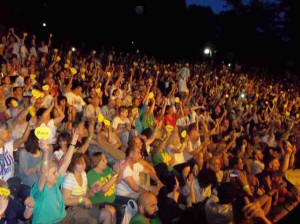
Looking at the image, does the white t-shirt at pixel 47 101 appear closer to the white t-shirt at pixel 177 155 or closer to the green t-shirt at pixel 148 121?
the green t-shirt at pixel 148 121

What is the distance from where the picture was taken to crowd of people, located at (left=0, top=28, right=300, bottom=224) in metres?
4.97

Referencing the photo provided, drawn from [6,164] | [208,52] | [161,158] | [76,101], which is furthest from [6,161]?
[208,52]

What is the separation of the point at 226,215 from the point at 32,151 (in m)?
2.68

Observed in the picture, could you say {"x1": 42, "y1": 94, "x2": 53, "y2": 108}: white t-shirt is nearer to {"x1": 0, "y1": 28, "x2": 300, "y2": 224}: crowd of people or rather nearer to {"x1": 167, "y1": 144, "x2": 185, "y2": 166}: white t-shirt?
{"x1": 0, "y1": 28, "x2": 300, "y2": 224}: crowd of people

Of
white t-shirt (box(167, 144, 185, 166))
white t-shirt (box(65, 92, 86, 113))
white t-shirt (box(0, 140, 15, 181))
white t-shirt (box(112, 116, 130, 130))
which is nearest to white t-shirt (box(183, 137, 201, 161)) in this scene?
white t-shirt (box(167, 144, 185, 166))

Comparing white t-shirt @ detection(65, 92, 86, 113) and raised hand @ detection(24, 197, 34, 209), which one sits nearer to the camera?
raised hand @ detection(24, 197, 34, 209)

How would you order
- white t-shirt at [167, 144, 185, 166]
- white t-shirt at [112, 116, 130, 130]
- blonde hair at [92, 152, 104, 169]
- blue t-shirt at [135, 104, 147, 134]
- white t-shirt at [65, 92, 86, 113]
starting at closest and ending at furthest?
blonde hair at [92, 152, 104, 169] → white t-shirt at [167, 144, 185, 166] → white t-shirt at [112, 116, 130, 130] → blue t-shirt at [135, 104, 147, 134] → white t-shirt at [65, 92, 86, 113]

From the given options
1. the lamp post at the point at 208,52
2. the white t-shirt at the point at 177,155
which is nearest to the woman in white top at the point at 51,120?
the white t-shirt at the point at 177,155

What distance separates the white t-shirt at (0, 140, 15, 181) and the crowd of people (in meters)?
0.01

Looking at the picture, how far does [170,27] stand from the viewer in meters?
33.6

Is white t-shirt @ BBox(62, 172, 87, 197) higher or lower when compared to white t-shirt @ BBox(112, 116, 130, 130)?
lower

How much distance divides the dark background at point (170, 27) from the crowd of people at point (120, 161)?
10.7 metres

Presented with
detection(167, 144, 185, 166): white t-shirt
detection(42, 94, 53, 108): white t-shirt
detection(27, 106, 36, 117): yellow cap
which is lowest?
detection(167, 144, 185, 166): white t-shirt

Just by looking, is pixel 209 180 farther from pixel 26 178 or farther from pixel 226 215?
pixel 26 178
